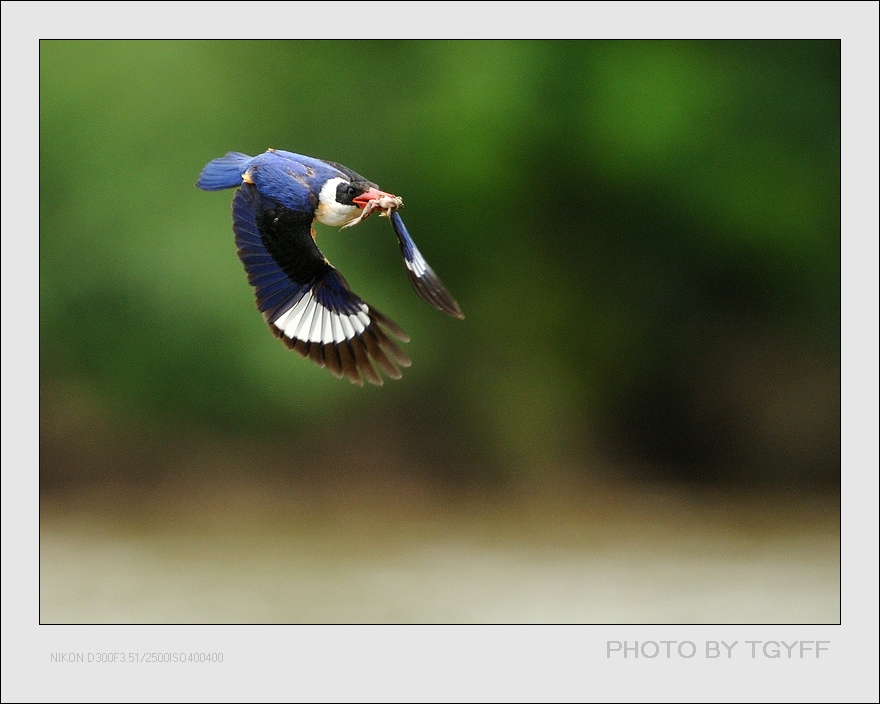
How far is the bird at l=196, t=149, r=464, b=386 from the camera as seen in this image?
0.88 meters

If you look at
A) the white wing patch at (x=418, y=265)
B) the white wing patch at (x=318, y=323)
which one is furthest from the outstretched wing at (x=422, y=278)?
the white wing patch at (x=318, y=323)

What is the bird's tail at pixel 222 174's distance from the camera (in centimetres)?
100

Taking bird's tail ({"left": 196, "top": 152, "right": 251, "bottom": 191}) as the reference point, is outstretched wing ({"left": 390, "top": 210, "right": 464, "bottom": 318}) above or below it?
below

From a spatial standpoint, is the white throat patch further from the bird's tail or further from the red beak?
the bird's tail

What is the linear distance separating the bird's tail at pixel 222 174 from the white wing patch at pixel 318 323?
0.48 ft

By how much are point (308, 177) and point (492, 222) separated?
2276 mm

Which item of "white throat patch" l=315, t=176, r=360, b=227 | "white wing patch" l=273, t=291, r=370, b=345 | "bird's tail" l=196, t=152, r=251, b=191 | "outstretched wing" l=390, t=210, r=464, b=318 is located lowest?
"white wing patch" l=273, t=291, r=370, b=345

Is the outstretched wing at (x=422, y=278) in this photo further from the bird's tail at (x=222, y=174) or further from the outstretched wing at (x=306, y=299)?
the bird's tail at (x=222, y=174)

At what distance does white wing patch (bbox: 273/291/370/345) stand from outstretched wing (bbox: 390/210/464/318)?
18 cm

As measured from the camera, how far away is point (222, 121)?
2.65 meters

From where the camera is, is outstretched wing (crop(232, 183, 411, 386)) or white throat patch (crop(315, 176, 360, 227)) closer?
white throat patch (crop(315, 176, 360, 227))

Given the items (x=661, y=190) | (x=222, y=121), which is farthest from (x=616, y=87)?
(x=222, y=121)

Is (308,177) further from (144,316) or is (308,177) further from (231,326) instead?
(144,316)

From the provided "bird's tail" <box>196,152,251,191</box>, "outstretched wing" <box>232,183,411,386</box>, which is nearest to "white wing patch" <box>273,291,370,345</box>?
"outstretched wing" <box>232,183,411,386</box>
